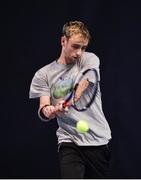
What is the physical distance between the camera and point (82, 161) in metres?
2.27

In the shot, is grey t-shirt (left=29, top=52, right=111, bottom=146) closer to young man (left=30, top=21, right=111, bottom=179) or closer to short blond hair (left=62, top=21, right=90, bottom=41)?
young man (left=30, top=21, right=111, bottom=179)

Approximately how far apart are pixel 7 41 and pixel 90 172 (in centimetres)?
127

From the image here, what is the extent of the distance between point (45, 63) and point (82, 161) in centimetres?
108

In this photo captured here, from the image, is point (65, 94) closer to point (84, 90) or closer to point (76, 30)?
point (84, 90)

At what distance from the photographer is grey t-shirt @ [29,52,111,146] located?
227cm

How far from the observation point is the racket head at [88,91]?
223 cm

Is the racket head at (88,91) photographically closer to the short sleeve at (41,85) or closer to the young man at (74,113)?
the young man at (74,113)

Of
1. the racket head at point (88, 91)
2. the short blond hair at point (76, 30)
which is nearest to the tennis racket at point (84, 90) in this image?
the racket head at point (88, 91)

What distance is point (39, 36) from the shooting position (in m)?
3.19

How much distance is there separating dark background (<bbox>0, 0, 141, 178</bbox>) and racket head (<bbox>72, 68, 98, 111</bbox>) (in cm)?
86

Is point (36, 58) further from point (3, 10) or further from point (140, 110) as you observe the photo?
point (140, 110)

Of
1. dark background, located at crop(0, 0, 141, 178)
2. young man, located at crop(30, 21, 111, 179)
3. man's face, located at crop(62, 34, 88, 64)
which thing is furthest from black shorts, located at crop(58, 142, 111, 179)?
dark background, located at crop(0, 0, 141, 178)

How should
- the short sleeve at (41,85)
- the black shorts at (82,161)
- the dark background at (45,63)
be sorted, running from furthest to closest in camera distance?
the dark background at (45,63)
the short sleeve at (41,85)
the black shorts at (82,161)

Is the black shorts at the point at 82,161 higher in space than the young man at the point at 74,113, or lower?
lower
